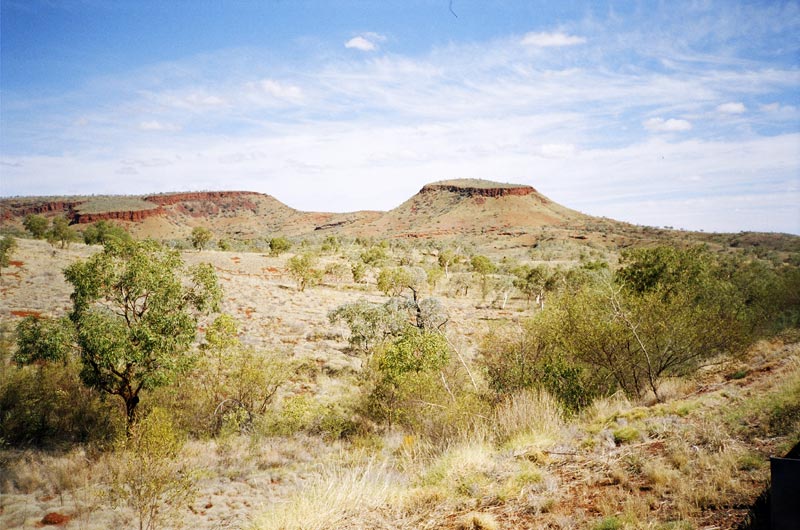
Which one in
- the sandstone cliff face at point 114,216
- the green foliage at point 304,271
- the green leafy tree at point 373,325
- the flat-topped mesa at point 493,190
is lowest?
the green leafy tree at point 373,325

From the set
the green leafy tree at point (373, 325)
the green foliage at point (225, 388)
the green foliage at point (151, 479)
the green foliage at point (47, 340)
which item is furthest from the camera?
the green leafy tree at point (373, 325)

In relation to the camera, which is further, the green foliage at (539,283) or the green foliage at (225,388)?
the green foliage at (539,283)

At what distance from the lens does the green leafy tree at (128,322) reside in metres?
10.5

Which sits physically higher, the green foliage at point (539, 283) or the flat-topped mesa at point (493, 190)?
the flat-topped mesa at point (493, 190)

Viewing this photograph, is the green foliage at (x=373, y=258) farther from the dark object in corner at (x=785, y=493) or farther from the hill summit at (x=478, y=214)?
the hill summit at (x=478, y=214)

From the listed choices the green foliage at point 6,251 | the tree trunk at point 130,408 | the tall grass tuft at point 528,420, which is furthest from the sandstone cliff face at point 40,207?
the tall grass tuft at point 528,420

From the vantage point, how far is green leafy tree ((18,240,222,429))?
34.6 feet

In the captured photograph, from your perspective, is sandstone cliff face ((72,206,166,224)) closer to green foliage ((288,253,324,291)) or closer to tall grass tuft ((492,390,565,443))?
green foliage ((288,253,324,291))

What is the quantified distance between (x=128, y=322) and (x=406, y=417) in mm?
9027

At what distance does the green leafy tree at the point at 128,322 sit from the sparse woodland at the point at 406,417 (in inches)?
2.4

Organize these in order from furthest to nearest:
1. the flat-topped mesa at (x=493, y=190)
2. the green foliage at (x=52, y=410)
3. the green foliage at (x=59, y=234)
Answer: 1. the flat-topped mesa at (x=493, y=190)
2. the green foliage at (x=59, y=234)
3. the green foliage at (x=52, y=410)

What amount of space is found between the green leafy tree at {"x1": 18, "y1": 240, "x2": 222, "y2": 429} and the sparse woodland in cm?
6

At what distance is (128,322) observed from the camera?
1138 centimetres

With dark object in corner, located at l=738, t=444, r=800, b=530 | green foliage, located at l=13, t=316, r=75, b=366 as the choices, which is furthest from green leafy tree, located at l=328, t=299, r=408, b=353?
dark object in corner, located at l=738, t=444, r=800, b=530
